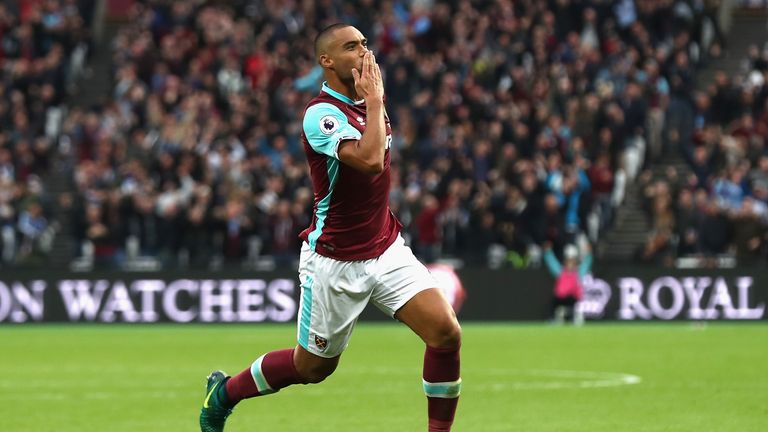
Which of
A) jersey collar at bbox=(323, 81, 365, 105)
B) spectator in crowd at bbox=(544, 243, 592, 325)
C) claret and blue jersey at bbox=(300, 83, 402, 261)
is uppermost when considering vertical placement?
jersey collar at bbox=(323, 81, 365, 105)

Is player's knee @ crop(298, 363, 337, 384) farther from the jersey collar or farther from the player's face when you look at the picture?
the player's face

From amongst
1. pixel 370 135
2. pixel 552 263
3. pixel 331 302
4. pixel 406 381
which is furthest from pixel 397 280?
pixel 552 263

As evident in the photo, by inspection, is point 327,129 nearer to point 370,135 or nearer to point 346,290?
point 370,135

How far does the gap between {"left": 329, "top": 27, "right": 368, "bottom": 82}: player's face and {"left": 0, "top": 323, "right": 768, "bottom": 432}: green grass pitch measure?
304 cm

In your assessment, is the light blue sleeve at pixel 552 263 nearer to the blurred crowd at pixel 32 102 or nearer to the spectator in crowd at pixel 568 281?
the spectator in crowd at pixel 568 281

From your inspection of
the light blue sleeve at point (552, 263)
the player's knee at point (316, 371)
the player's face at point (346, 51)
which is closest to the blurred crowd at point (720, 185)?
the light blue sleeve at point (552, 263)

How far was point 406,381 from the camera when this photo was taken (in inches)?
575

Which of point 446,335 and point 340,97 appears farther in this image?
point 340,97

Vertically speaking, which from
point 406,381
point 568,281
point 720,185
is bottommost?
point 568,281

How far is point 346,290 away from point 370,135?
1.01m

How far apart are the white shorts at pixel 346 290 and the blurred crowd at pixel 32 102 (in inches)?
757

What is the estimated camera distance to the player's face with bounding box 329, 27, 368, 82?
27.5 feet

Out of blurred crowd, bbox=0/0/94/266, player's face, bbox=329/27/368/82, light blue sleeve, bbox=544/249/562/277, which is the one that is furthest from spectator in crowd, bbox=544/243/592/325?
player's face, bbox=329/27/368/82

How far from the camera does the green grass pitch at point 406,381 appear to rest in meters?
11.0
